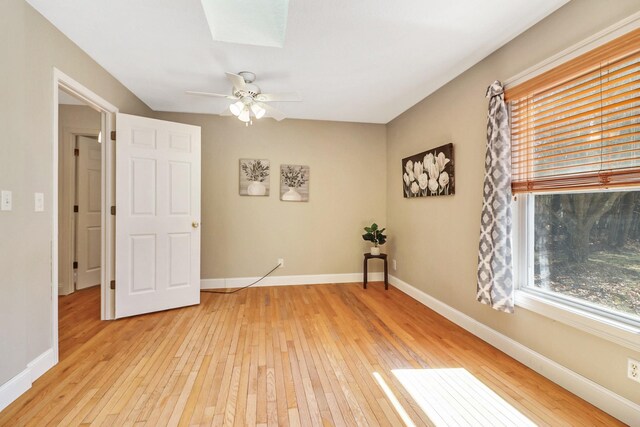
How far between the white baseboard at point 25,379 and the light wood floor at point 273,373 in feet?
0.15

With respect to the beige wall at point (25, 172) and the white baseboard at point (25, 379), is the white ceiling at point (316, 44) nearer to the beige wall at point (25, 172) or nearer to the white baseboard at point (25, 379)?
the beige wall at point (25, 172)

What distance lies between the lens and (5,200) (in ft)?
5.36

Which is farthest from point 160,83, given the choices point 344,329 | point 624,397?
point 624,397

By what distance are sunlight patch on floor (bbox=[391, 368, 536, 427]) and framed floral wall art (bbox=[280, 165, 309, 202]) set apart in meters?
2.69

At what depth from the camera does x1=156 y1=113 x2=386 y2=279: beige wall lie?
3.96m

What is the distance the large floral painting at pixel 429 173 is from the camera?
2889 millimetres

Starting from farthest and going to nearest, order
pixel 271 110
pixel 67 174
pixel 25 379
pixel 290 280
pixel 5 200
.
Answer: pixel 290 280
pixel 67 174
pixel 271 110
pixel 25 379
pixel 5 200

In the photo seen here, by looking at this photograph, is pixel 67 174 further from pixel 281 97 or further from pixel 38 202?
pixel 281 97

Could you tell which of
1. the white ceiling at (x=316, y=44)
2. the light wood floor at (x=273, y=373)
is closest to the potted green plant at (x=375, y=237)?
the light wood floor at (x=273, y=373)

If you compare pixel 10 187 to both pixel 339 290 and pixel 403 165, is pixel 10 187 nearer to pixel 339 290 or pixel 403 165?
pixel 339 290

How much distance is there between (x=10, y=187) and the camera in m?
1.67

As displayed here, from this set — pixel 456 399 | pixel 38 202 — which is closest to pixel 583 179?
pixel 456 399

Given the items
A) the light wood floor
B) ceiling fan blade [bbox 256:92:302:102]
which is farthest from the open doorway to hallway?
ceiling fan blade [bbox 256:92:302:102]

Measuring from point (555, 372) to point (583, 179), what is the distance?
1257 millimetres
